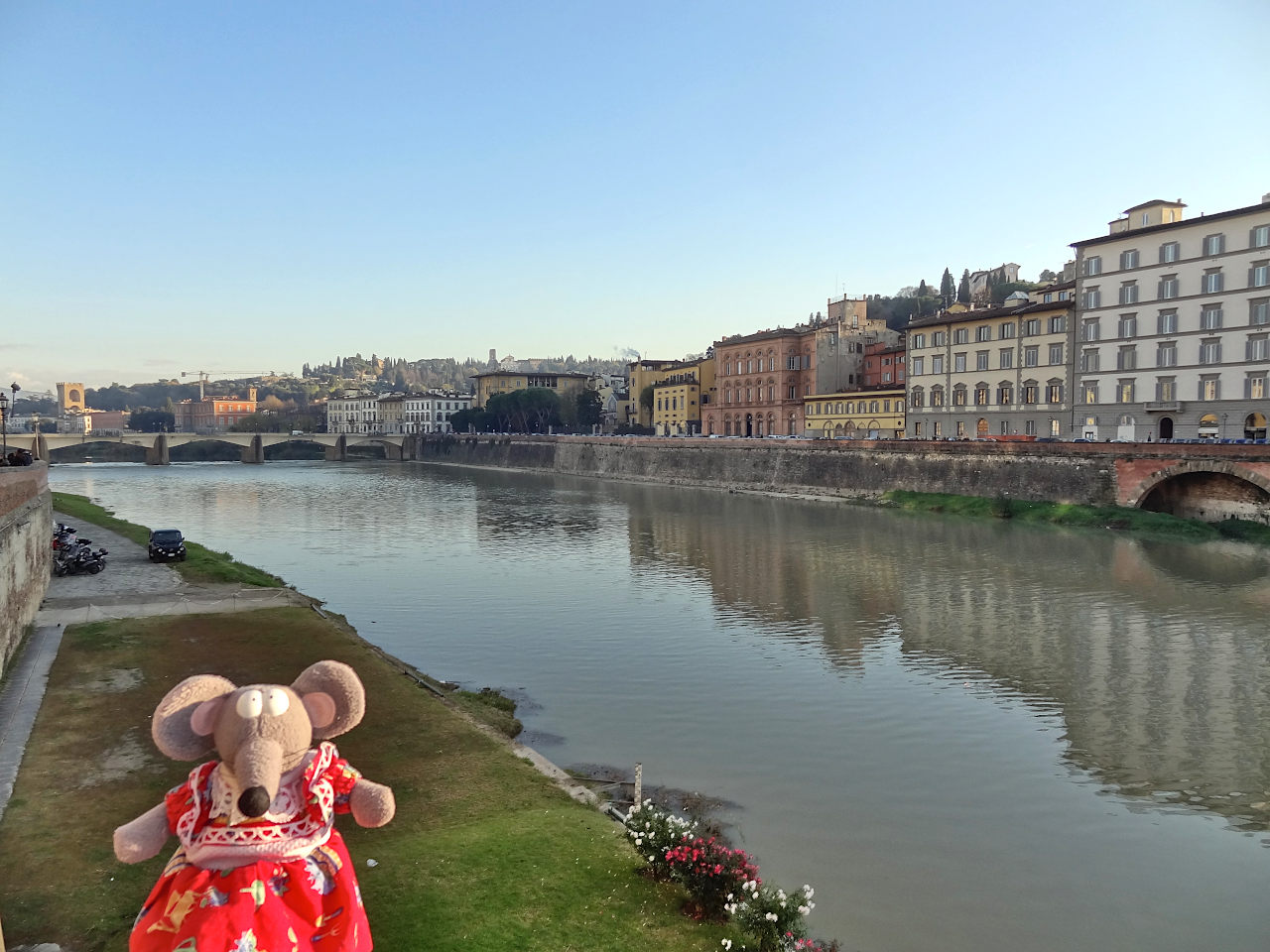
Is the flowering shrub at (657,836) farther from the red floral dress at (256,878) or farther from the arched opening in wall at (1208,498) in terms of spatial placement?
the arched opening in wall at (1208,498)

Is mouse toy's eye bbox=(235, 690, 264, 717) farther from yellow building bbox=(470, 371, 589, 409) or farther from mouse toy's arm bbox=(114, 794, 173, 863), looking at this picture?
yellow building bbox=(470, 371, 589, 409)

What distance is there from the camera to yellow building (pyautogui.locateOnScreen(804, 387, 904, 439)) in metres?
74.2

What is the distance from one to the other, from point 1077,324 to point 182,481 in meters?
83.4

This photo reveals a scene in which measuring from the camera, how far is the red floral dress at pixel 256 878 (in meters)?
5.22

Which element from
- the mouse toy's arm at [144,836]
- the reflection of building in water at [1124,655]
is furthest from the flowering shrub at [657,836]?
the reflection of building in water at [1124,655]

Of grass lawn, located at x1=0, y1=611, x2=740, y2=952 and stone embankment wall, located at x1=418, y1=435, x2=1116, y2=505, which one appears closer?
grass lawn, located at x1=0, y1=611, x2=740, y2=952

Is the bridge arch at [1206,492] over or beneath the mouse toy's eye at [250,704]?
beneath

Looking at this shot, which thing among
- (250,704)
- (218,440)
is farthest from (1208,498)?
(218,440)

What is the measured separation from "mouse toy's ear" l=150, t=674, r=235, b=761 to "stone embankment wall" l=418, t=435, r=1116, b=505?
50338mm

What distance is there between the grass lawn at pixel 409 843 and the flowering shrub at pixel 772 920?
288 mm

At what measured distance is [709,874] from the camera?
30.7ft

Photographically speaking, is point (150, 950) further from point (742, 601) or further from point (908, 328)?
point (908, 328)

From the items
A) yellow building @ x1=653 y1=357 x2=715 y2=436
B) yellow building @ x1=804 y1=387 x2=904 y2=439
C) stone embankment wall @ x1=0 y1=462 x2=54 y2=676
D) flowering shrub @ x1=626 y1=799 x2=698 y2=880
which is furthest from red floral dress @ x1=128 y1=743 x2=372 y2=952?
yellow building @ x1=653 y1=357 x2=715 y2=436

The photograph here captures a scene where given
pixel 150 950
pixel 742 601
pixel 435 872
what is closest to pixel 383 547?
pixel 742 601
